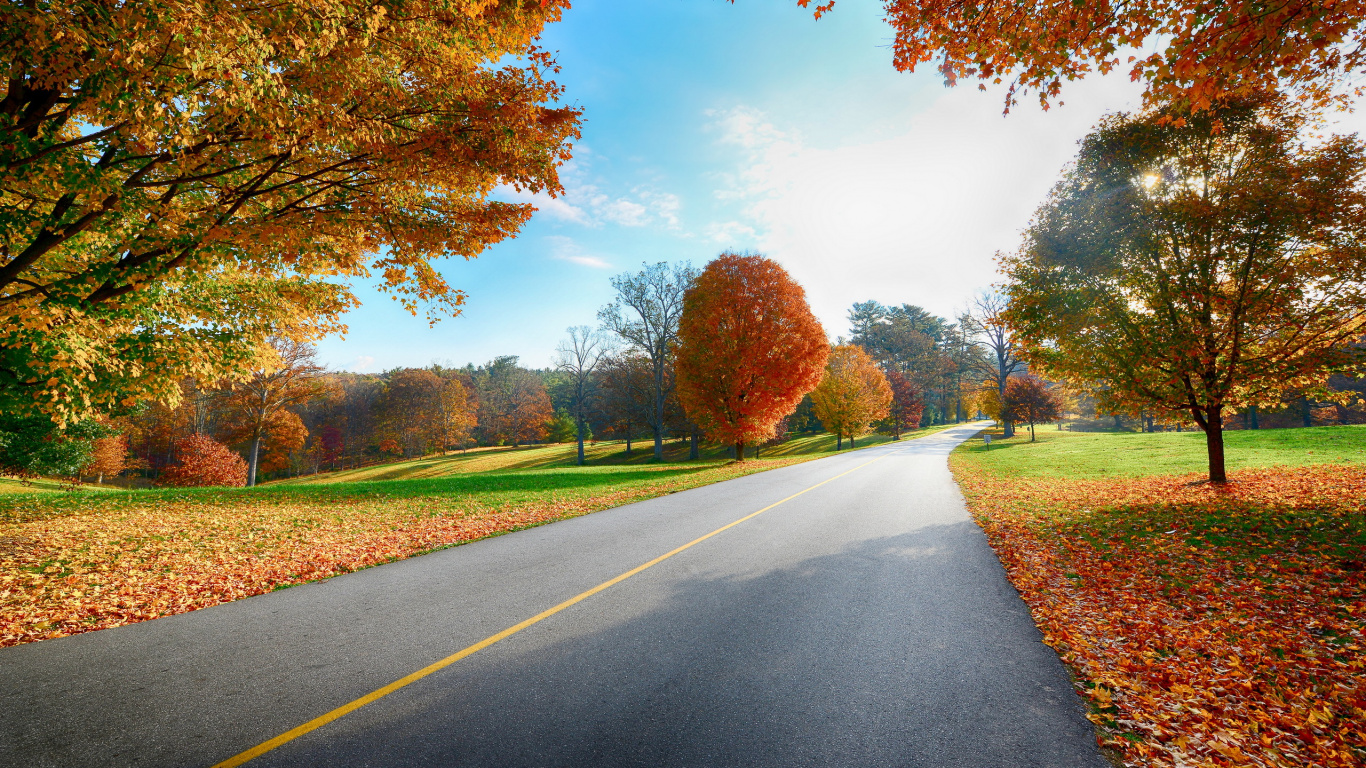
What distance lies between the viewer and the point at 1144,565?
645 cm

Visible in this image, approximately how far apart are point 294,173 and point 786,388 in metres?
19.0

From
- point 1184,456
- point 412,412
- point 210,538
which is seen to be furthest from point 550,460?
point 1184,456

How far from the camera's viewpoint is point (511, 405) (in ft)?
221

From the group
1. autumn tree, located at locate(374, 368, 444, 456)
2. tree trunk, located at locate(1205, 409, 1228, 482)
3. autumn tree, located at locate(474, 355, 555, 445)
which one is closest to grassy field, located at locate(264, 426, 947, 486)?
autumn tree, located at locate(374, 368, 444, 456)

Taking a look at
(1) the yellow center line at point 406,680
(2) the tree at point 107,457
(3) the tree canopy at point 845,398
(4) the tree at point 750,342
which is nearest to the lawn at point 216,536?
(1) the yellow center line at point 406,680

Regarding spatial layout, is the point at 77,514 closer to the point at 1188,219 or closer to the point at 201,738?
the point at 201,738

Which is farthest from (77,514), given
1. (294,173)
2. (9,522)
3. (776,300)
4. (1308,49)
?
(776,300)

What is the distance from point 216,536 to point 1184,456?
2934cm

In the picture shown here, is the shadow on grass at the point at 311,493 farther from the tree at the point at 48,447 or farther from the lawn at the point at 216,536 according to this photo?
the tree at the point at 48,447

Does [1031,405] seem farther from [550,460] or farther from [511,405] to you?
[511,405]

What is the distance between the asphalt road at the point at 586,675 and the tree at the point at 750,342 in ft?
51.0

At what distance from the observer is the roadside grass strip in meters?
5.53

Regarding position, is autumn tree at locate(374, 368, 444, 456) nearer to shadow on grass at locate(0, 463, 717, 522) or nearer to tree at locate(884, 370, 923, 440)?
shadow on grass at locate(0, 463, 717, 522)

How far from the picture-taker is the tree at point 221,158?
4586 millimetres
